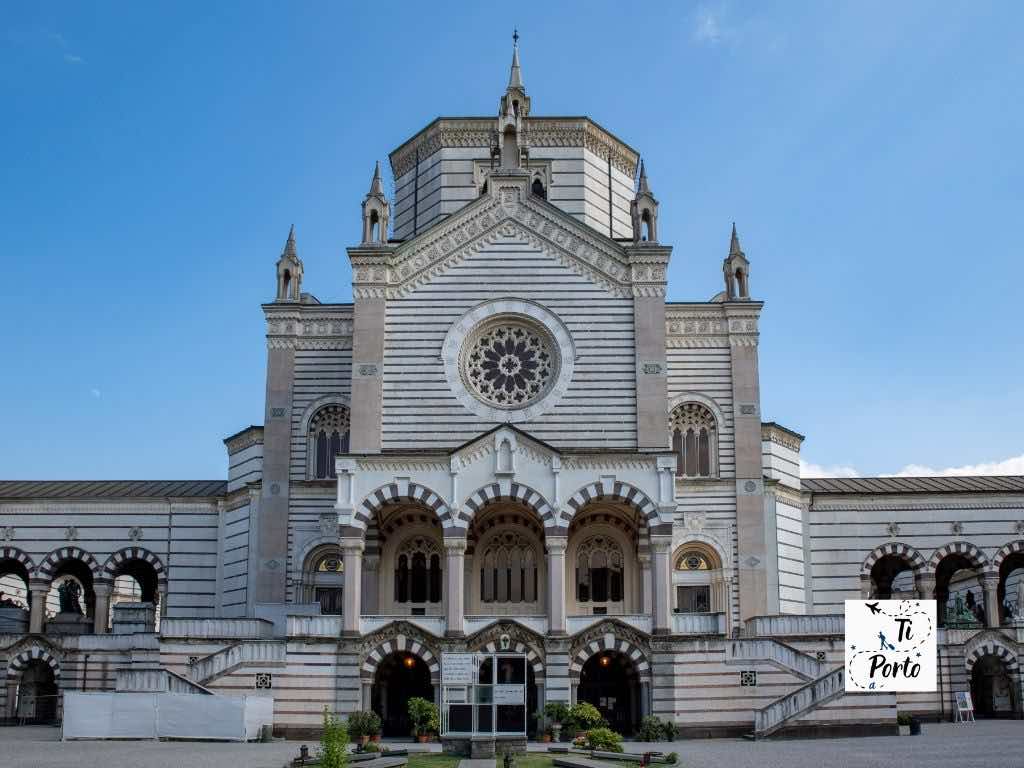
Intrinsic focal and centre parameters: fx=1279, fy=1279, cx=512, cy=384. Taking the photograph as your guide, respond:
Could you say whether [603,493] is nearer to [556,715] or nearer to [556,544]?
[556,544]

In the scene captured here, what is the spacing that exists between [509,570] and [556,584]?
471cm

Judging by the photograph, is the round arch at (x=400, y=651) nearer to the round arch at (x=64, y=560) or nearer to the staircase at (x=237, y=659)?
the staircase at (x=237, y=659)

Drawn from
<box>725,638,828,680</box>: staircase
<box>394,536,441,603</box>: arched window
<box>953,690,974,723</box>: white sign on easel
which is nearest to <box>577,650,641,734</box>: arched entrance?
<box>725,638,828,680</box>: staircase

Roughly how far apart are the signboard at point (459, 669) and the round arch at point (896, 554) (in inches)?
783

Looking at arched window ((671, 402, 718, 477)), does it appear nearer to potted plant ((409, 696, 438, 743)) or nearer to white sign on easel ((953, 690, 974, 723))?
white sign on easel ((953, 690, 974, 723))

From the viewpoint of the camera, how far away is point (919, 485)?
4838cm

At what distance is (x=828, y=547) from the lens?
152 feet

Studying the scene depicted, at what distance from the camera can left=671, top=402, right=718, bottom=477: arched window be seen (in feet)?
145

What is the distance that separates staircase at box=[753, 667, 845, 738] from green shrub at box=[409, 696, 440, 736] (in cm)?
858

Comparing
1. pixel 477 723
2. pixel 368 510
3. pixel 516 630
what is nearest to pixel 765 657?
pixel 516 630

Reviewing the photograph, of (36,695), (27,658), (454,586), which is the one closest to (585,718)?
(454,586)

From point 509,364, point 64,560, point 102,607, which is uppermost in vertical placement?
point 509,364

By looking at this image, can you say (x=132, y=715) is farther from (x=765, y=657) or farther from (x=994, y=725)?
(x=994, y=725)

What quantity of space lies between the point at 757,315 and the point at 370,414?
14260mm
